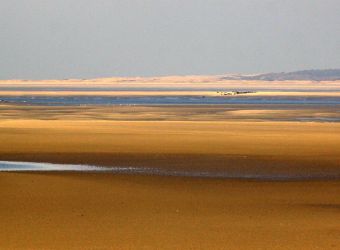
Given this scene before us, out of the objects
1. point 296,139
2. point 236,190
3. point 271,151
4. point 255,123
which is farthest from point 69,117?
point 236,190

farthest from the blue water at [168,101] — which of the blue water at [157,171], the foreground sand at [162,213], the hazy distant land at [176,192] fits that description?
the foreground sand at [162,213]

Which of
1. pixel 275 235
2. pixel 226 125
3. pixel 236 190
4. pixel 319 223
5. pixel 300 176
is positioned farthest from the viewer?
pixel 226 125

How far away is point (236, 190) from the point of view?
14.1m

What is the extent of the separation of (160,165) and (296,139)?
708cm

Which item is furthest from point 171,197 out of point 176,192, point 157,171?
point 157,171

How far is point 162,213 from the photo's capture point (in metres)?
11.8

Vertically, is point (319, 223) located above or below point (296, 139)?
above

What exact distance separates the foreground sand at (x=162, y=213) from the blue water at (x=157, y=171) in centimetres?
68

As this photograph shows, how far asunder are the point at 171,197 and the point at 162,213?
1.49 metres

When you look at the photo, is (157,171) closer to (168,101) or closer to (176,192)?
(176,192)

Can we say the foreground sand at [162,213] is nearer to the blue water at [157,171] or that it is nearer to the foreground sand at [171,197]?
the foreground sand at [171,197]

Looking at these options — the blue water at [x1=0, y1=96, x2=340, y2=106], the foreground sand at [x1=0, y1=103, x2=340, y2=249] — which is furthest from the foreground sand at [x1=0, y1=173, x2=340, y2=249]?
the blue water at [x1=0, y1=96, x2=340, y2=106]

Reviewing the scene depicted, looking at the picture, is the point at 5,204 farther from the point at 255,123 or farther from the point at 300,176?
the point at 255,123

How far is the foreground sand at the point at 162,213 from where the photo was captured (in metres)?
9.91
